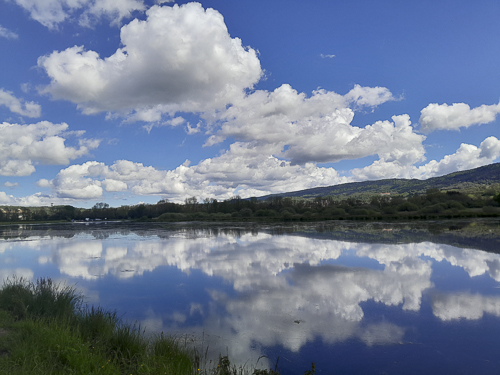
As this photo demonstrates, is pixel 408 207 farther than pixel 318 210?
No

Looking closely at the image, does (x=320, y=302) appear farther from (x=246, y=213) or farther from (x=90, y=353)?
(x=246, y=213)

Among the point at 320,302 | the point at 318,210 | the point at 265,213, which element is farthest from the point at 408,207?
the point at 320,302

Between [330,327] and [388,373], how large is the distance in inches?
78.7

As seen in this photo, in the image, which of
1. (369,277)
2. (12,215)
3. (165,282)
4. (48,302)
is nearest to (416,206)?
(369,277)

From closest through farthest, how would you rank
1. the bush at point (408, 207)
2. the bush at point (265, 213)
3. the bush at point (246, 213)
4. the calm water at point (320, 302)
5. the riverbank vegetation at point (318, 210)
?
the calm water at point (320, 302) < the riverbank vegetation at point (318, 210) < the bush at point (408, 207) < the bush at point (265, 213) < the bush at point (246, 213)

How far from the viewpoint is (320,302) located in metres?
8.88

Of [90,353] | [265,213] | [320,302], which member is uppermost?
[90,353]

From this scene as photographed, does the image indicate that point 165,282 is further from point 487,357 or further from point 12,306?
point 487,357

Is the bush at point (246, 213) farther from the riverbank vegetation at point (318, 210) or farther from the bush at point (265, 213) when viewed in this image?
the bush at point (265, 213)

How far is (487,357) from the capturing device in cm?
552

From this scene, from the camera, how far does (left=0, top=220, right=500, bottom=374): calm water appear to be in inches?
228

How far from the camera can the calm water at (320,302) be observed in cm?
578

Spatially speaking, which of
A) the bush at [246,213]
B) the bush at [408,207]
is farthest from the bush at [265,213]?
the bush at [408,207]

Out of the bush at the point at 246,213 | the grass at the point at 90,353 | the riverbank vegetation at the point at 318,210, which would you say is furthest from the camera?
the bush at the point at 246,213
